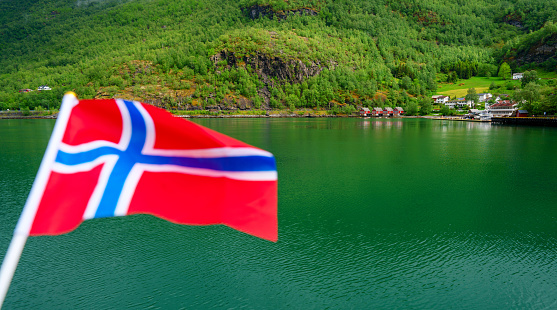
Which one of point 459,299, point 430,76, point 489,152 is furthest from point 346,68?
point 459,299

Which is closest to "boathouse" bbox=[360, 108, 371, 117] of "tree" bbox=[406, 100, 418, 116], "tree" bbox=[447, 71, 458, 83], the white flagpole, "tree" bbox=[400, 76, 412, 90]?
"tree" bbox=[406, 100, 418, 116]

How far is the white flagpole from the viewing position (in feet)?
7.96

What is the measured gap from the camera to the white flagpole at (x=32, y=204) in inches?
95.5

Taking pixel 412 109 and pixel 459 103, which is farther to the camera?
pixel 412 109

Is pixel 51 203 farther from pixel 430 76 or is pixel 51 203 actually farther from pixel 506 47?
pixel 506 47

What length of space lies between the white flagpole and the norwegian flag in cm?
2

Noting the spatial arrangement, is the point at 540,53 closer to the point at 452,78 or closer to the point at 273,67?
the point at 452,78

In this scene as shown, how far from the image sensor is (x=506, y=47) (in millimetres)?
182750

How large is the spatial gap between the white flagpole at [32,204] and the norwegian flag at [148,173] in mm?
16

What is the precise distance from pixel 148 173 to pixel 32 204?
3.19 ft

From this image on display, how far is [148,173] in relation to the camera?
11.1ft

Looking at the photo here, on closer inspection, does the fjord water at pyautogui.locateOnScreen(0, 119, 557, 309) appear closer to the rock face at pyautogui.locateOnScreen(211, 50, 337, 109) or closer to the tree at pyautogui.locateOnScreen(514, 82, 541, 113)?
the tree at pyautogui.locateOnScreen(514, 82, 541, 113)

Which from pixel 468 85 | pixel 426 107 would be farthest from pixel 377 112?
pixel 468 85

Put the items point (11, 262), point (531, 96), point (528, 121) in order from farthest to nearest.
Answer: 1. point (531, 96)
2. point (528, 121)
3. point (11, 262)
